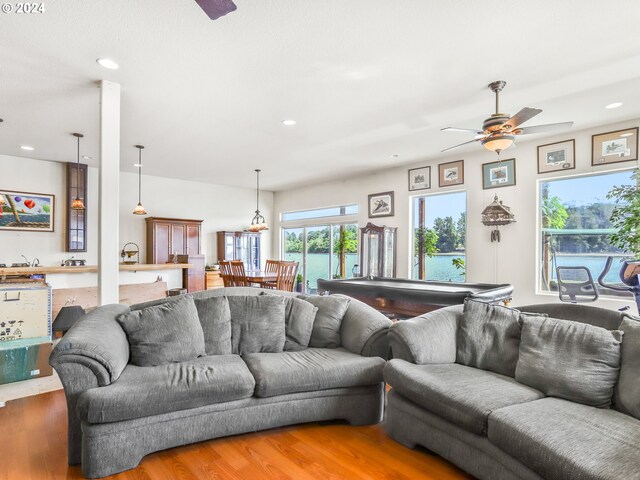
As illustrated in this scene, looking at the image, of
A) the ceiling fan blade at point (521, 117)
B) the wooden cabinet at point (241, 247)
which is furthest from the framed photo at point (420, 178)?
the wooden cabinet at point (241, 247)

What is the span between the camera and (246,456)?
2100 mm

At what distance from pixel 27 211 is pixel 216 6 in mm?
6365

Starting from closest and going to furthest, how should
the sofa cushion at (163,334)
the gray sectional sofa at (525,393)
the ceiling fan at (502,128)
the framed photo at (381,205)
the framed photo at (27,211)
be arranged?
the gray sectional sofa at (525,393) → the sofa cushion at (163,334) → the ceiling fan at (502,128) → the framed photo at (27,211) → the framed photo at (381,205)

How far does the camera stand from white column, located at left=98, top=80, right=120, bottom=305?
321 centimetres

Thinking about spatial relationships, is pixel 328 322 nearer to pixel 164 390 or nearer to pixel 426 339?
pixel 426 339

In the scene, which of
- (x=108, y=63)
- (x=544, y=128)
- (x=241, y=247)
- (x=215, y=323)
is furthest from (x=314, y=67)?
(x=241, y=247)

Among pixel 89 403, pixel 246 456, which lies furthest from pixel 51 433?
pixel 246 456

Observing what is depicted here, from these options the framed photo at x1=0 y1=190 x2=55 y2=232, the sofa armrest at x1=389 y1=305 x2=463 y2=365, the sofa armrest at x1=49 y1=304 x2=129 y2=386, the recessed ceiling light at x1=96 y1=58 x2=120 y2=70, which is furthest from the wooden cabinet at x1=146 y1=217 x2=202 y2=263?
the sofa armrest at x1=389 y1=305 x2=463 y2=365

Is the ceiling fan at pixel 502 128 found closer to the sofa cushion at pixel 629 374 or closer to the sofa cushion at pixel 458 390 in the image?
the sofa cushion at pixel 629 374

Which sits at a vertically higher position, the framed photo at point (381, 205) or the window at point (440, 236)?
the framed photo at point (381, 205)

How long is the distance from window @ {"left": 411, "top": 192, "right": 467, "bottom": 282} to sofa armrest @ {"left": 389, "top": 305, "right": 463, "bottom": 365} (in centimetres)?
360

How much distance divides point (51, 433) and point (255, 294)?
1.61 metres

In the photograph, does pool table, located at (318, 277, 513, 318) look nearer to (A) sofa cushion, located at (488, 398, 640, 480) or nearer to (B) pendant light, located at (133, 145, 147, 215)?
(A) sofa cushion, located at (488, 398, 640, 480)

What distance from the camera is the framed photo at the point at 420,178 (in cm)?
632
